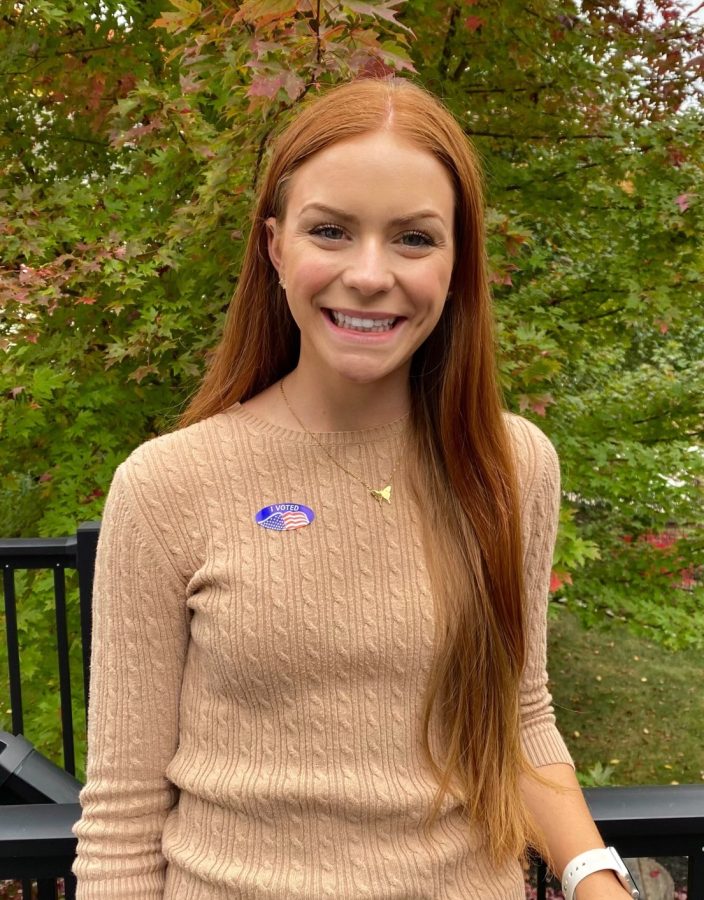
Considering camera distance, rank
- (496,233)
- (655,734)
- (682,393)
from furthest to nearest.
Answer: (655,734) < (682,393) < (496,233)

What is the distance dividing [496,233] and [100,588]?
5.43ft

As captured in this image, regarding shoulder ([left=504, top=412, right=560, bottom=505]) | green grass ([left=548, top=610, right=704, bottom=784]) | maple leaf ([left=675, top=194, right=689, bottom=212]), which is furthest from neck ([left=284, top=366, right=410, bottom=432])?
green grass ([left=548, top=610, right=704, bottom=784])

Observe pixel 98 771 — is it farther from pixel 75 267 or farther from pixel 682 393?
pixel 682 393

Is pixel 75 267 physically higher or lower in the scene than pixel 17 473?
higher

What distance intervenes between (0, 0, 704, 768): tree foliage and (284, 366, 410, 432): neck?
2.66 ft

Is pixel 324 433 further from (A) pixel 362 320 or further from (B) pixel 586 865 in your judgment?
(B) pixel 586 865

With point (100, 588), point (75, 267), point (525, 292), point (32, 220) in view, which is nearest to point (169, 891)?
point (100, 588)

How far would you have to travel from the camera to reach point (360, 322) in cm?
122

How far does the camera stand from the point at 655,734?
17.7 ft

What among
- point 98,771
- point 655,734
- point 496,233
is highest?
point 496,233

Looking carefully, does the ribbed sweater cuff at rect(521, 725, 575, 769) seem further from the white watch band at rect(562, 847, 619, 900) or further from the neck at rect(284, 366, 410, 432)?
the neck at rect(284, 366, 410, 432)

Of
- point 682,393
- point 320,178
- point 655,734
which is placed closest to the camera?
point 320,178

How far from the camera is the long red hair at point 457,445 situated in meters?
1.25

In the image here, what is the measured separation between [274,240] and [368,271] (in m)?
0.25
